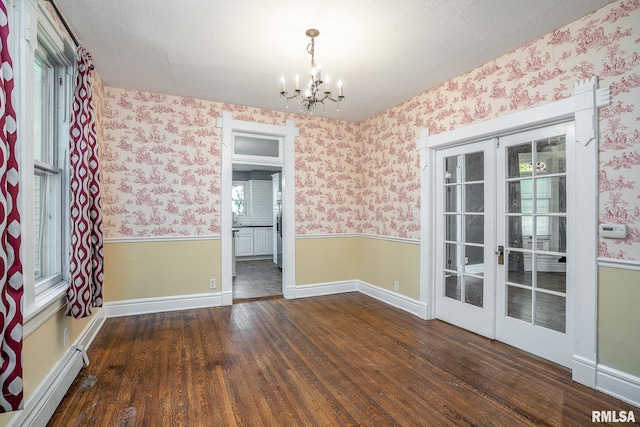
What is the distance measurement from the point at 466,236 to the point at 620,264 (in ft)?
4.60

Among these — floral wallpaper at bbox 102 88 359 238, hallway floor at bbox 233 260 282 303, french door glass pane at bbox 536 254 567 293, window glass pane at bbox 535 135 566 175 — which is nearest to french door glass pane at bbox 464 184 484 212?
window glass pane at bbox 535 135 566 175

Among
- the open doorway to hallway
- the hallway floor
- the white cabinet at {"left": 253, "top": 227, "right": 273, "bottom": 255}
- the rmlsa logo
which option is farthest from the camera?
the white cabinet at {"left": 253, "top": 227, "right": 273, "bottom": 255}

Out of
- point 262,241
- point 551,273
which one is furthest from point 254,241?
point 551,273

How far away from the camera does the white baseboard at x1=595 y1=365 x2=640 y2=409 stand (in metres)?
2.17

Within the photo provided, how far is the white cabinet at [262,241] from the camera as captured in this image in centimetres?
856

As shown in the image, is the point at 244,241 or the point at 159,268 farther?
the point at 244,241

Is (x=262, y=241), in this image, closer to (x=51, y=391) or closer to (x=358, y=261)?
(x=358, y=261)

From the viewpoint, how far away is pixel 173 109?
4.23 meters

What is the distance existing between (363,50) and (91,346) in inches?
150

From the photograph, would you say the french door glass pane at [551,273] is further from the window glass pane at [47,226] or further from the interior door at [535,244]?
the window glass pane at [47,226]

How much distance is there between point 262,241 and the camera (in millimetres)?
8648

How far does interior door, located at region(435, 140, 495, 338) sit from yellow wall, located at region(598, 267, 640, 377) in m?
0.95

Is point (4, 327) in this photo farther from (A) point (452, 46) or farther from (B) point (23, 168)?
(A) point (452, 46)

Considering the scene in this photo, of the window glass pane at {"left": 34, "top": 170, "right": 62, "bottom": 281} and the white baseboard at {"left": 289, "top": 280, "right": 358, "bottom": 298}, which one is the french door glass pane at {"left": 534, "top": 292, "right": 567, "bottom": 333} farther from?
the window glass pane at {"left": 34, "top": 170, "right": 62, "bottom": 281}
